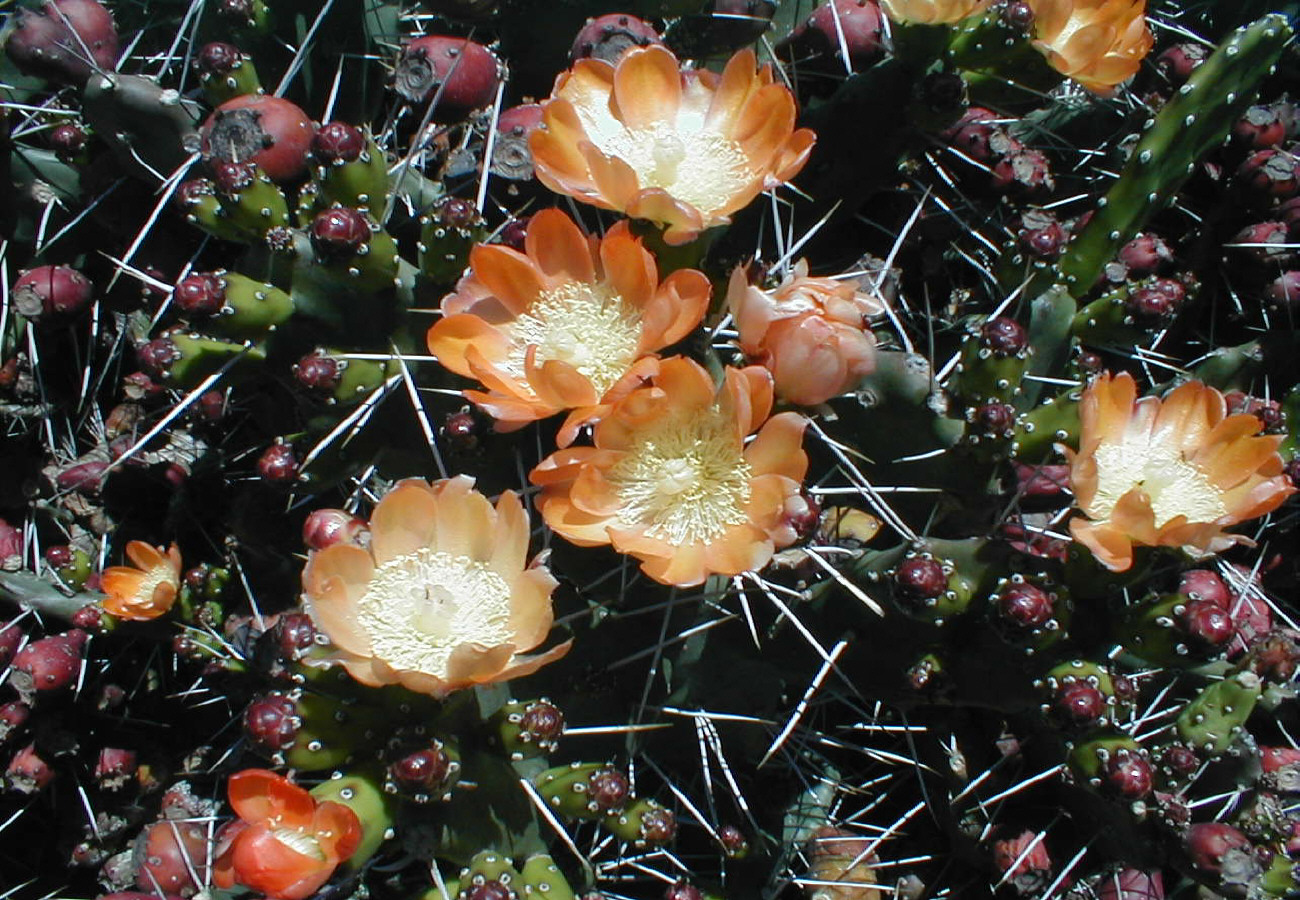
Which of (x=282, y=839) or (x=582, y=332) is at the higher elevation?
(x=582, y=332)

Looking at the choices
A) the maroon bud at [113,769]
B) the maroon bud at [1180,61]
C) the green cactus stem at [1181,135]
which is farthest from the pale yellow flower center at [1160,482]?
the maroon bud at [113,769]

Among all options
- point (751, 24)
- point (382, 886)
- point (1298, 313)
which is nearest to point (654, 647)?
point (382, 886)

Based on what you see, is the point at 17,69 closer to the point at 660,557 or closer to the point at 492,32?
the point at 492,32

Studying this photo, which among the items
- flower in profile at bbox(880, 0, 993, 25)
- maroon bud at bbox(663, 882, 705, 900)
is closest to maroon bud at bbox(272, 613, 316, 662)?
maroon bud at bbox(663, 882, 705, 900)

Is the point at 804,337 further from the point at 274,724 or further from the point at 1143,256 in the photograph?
the point at 1143,256

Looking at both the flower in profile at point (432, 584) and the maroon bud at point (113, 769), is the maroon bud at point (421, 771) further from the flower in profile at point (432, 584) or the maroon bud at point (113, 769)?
the maroon bud at point (113, 769)

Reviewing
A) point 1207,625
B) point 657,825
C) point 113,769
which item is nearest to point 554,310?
point 657,825
